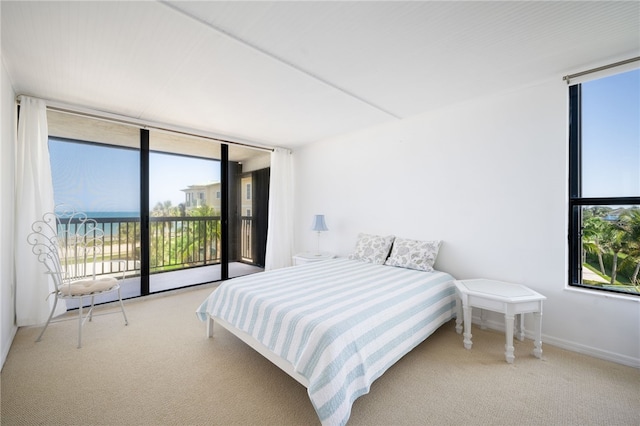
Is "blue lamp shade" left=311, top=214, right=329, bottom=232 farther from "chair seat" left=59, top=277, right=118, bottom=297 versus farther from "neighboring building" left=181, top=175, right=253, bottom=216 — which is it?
"chair seat" left=59, top=277, right=118, bottom=297

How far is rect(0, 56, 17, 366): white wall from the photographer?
2.23 m

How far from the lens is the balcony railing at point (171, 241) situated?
373cm

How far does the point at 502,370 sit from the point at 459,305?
0.73 meters

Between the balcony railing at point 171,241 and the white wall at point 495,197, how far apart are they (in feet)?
7.47

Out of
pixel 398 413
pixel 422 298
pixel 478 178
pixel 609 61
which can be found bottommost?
pixel 398 413

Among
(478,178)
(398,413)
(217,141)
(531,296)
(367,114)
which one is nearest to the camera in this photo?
(398,413)

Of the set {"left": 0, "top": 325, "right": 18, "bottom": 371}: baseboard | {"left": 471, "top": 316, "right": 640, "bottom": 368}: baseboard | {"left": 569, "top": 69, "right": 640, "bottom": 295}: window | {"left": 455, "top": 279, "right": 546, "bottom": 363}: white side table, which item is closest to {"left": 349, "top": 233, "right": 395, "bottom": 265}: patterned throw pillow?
{"left": 455, "top": 279, "right": 546, "bottom": 363}: white side table

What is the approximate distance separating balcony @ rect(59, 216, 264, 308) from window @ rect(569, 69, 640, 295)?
14.6ft

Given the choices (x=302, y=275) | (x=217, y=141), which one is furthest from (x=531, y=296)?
(x=217, y=141)

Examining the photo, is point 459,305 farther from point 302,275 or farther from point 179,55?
point 179,55

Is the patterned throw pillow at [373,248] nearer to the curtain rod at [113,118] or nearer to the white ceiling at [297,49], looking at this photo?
the white ceiling at [297,49]

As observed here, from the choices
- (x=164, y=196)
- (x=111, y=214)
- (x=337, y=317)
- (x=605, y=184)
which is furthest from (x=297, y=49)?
(x=111, y=214)

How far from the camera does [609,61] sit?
2213 millimetres

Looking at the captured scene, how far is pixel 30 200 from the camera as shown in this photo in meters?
2.80
